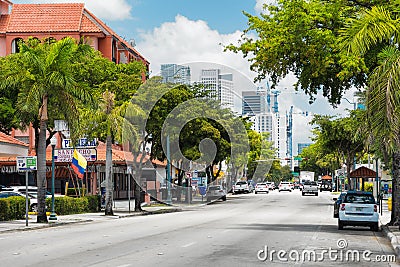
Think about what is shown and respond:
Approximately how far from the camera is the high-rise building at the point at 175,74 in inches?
1855

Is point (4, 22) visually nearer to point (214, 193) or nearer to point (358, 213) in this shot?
point (214, 193)

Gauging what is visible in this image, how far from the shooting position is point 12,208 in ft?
112

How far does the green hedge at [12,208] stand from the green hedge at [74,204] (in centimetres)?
343

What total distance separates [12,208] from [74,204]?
7.72 m

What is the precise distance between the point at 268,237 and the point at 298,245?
2991 mm

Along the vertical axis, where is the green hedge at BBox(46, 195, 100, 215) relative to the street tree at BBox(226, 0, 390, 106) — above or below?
below

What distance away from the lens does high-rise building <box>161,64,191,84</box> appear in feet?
155

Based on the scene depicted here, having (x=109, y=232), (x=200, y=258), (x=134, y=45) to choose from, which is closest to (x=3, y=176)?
(x=134, y=45)

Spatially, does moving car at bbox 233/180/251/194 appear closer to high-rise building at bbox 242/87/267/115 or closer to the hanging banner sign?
high-rise building at bbox 242/87/267/115

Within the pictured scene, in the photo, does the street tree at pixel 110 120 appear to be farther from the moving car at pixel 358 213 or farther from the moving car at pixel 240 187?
the moving car at pixel 240 187

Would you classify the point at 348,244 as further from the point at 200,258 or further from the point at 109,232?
the point at 109,232

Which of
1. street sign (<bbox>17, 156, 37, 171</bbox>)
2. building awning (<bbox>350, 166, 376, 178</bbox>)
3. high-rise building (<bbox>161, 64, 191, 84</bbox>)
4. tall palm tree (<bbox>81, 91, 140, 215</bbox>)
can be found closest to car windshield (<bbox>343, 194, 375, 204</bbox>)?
street sign (<bbox>17, 156, 37, 171</bbox>)

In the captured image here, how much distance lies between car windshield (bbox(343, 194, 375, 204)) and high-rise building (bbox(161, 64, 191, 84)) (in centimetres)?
2032

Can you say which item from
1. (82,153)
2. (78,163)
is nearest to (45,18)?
(82,153)
